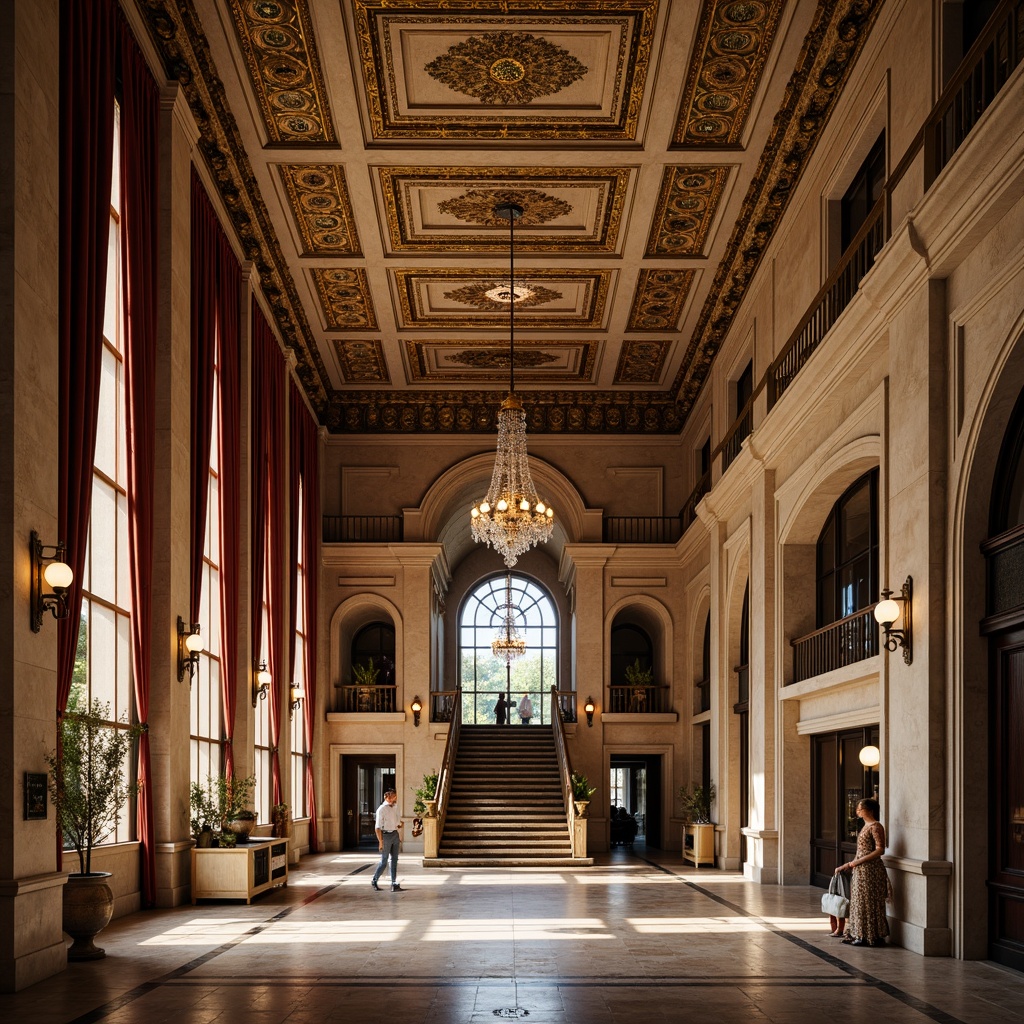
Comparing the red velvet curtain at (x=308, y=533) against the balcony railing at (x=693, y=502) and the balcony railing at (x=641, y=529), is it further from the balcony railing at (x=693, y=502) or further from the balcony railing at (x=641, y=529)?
the balcony railing at (x=693, y=502)

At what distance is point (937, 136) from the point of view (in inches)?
441

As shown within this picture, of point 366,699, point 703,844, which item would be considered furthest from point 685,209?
point 366,699

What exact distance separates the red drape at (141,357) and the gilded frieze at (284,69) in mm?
1236

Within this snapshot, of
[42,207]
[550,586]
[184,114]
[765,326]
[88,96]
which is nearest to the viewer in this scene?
[42,207]

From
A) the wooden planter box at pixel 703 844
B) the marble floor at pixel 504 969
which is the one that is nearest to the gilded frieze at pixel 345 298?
the marble floor at pixel 504 969

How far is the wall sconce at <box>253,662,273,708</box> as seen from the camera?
18.8 metres

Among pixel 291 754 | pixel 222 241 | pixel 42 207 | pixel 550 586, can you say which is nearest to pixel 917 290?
pixel 42 207

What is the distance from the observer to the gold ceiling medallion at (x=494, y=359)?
25516 millimetres

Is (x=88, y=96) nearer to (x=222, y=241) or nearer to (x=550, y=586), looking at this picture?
(x=222, y=241)

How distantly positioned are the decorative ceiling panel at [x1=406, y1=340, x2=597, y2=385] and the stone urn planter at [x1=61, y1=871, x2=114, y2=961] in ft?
53.0

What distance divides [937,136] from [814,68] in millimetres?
3569

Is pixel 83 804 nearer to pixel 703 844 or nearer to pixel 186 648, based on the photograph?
pixel 186 648

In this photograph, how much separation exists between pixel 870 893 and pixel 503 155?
10358 mm

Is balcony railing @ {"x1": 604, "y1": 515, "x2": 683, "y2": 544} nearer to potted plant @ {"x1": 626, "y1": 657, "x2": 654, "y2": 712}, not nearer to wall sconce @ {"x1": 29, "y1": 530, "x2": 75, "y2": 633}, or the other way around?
potted plant @ {"x1": 626, "y1": 657, "x2": 654, "y2": 712}
